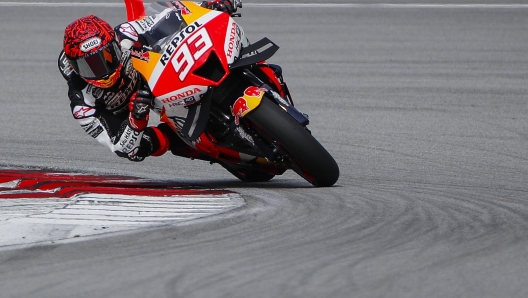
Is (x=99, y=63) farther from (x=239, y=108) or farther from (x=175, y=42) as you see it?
(x=239, y=108)

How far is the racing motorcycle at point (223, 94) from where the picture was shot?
16.5 ft

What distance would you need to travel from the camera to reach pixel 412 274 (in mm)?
3479

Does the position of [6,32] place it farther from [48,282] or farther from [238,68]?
[48,282]

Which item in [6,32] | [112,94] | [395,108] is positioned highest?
[112,94]

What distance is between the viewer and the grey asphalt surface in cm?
346

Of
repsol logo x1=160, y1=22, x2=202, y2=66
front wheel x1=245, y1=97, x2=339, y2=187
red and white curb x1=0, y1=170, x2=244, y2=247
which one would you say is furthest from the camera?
repsol logo x1=160, y1=22, x2=202, y2=66

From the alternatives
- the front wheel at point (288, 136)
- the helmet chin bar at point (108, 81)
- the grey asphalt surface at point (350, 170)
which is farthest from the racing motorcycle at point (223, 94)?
the grey asphalt surface at point (350, 170)

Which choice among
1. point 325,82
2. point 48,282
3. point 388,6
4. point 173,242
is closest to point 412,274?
point 173,242

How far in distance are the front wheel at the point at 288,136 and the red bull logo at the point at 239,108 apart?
0.13 ft

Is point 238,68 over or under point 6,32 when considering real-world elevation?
over

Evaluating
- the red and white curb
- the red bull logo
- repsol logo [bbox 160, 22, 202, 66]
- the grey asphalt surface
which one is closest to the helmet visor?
repsol logo [bbox 160, 22, 202, 66]

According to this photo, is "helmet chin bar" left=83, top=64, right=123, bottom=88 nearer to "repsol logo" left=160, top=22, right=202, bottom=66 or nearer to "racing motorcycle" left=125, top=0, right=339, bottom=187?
"racing motorcycle" left=125, top=0, right=339, bottom=187

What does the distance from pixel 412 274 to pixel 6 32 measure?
8698 millimetres

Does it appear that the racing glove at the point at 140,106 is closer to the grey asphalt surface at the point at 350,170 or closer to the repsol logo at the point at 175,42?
the repsol logo at the point at 175,42
